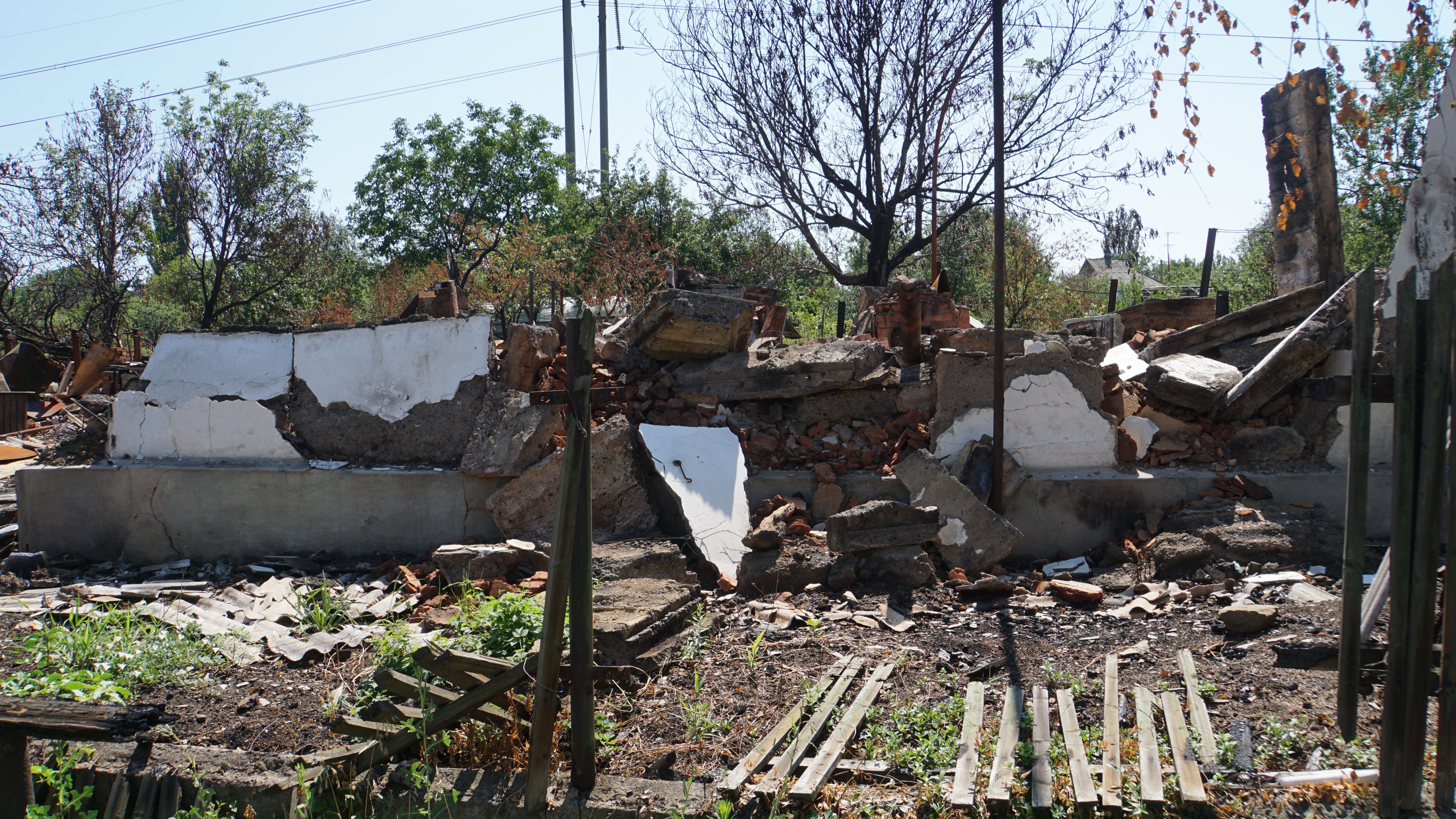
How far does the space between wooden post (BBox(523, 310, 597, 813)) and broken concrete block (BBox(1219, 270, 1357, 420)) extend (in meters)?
5.91

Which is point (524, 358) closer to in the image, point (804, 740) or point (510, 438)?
point (510, 438)

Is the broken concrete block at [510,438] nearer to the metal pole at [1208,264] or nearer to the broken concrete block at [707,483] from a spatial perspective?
the broken concrete block at [707,483]

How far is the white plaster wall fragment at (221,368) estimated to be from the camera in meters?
7.34

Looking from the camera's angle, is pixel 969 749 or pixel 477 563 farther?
pixel 477 563

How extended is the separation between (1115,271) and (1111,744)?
3753cm

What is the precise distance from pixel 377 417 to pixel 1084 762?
19.6ft

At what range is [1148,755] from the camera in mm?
3070

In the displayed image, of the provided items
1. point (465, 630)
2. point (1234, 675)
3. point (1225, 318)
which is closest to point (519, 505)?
point (465, 630)

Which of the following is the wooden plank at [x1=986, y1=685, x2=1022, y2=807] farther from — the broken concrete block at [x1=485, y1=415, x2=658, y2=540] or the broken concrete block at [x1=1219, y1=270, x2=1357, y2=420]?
the broken concrete block at [x1=1219, y1=270, x2=1357, y2=420]

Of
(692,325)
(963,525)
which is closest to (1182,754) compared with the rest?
(963,525)

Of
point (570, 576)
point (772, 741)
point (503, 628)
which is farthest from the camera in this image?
point (503, 628)

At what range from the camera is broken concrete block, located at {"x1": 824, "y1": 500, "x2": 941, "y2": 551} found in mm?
5680

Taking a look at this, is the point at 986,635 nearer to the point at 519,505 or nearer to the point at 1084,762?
the point at 1084,762

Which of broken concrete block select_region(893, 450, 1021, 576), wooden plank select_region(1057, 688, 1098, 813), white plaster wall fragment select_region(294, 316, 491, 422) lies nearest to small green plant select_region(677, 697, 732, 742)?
wooden plank select_region(1057, 688, 1098, 813)
